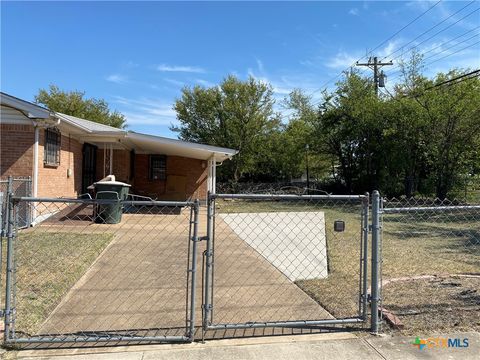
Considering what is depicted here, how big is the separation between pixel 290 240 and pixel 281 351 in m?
7.46

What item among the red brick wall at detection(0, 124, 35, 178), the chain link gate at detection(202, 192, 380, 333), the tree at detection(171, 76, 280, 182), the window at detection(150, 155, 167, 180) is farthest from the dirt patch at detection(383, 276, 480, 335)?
the tree at detection(171, 76, 280, 182)

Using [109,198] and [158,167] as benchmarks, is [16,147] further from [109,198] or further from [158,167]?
[158,167]

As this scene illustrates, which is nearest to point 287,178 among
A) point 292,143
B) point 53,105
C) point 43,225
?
point 292,143

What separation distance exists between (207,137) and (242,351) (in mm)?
31303

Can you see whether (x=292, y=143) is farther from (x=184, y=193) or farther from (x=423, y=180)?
(x=184, y=193)

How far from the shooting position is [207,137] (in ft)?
114

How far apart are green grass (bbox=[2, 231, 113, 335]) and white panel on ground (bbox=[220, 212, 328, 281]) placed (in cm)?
330

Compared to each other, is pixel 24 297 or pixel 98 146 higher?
pixel 98 146

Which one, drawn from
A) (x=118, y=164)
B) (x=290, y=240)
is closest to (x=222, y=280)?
(x=290, y=240)

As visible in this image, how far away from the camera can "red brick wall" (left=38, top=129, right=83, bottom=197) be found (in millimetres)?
12469

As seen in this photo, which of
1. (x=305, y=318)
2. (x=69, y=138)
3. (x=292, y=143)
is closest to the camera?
(x=305, y=318)

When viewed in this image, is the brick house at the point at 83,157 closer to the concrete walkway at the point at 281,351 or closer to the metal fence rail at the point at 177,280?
the metal fence rail at the point at 177,280

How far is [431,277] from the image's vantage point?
661 centimetres

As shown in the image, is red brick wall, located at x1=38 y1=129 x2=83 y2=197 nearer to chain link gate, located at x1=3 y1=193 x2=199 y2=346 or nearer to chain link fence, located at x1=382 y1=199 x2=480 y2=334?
chain link gate, located at x1=3 y1=193 x2=199 y2=346
